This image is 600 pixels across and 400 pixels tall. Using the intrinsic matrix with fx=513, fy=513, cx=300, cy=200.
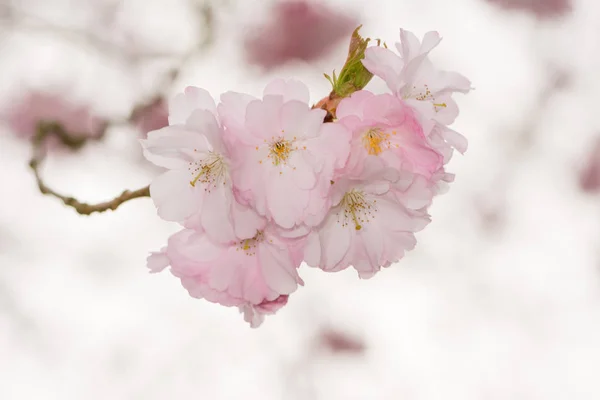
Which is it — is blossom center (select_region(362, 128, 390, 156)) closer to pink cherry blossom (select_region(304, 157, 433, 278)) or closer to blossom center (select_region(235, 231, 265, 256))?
pink cherry blossom (select_region(304, 157, 433, 278))

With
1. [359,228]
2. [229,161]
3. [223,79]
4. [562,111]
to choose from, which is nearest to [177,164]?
[229,161]

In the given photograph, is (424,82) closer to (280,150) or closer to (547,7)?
(280,150)

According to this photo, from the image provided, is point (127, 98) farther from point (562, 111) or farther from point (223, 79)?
point (562, 111)

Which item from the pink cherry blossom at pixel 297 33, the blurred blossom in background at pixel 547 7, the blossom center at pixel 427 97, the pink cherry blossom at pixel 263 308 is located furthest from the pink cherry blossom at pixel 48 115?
the blurred blossom in background at pixel 547 7

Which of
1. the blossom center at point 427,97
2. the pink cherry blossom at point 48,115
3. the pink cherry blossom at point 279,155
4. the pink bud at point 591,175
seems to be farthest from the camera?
the pink bud at point 591,175

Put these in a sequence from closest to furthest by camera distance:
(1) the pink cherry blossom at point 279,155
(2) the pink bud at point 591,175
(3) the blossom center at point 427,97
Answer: (1) the pink cherry blossom at point 279,155
(3) the blossom center at point 427,97
(2) the pink bud at point 591,175

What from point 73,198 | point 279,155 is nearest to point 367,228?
point 279,155

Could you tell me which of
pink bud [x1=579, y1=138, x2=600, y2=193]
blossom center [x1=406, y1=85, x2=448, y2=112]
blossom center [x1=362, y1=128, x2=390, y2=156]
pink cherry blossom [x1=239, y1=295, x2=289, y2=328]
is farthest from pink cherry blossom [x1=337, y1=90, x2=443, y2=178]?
pink bud [x1=579, y1=138, x2=600, y2=193]

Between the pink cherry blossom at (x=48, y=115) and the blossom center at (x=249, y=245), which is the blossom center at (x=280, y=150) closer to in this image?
the blossom center at (x=249, y=245)
